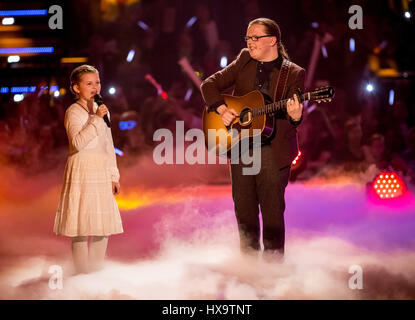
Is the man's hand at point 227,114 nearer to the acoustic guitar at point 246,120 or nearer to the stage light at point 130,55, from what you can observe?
the acoustic guitar at point 246,120

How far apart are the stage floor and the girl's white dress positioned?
1.34 ft

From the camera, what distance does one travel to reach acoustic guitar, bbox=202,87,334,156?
3.46 metres

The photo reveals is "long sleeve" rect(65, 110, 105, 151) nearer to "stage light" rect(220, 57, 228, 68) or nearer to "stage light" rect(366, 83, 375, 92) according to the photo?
"stage light" rect(220, 57, 228, 68)

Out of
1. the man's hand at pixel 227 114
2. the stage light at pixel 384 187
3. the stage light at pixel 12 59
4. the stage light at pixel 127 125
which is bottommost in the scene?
the stage light at pixel 384 187

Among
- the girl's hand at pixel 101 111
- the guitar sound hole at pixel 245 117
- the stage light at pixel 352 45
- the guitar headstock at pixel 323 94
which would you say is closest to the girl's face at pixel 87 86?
the girl's hand at pixel 101 111

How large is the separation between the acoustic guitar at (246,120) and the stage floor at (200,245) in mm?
863

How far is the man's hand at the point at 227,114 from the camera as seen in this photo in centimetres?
370

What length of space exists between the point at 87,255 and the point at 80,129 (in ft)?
2.90

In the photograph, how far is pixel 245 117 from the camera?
143 inches

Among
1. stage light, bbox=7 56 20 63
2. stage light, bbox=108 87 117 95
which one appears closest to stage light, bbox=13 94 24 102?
stage light, bbox=7 56 20 63

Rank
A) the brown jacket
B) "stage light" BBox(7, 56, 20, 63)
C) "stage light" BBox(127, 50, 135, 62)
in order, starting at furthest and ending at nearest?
"stage light" BBox(127, 50, 135, 62), "stage light" BBox(7, 56, 20, 63), the brown jacket

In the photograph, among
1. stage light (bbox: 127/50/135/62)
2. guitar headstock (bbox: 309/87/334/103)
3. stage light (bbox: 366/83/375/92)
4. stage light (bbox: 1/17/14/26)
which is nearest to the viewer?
guitar headstock (bbox: 309/87/334/103)
